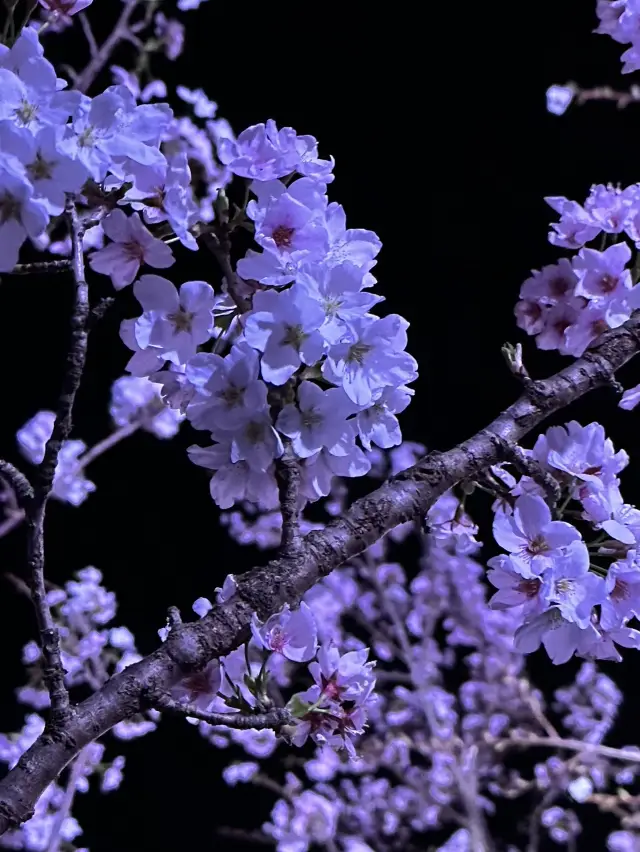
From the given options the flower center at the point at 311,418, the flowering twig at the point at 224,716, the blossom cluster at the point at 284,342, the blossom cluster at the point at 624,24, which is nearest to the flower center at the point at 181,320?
the blossom cluster at the point at 284,342

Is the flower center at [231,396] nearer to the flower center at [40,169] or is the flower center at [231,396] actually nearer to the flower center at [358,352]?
the flower center at [358,352]

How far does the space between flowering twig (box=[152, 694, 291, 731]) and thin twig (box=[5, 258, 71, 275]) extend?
316 millimetres

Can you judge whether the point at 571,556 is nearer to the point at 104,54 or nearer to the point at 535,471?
the point at 535,471

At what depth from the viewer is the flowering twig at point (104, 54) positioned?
1705mm

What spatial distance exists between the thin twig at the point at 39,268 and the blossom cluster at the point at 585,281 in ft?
1.66

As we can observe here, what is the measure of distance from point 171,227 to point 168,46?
1.78 meters

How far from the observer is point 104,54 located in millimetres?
1787

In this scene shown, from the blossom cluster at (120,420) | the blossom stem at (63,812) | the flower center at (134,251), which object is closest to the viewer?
the flower center at (134,251)

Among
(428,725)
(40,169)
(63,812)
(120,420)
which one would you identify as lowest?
(428,725)

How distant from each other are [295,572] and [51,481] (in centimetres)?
19

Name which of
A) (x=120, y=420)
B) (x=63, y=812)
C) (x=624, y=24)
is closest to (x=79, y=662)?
(x=63, y=812)

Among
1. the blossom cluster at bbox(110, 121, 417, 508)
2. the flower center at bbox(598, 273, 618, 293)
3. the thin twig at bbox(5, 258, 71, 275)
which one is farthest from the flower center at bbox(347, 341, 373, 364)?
the flower center at bbox(598, 273, 618, 293)

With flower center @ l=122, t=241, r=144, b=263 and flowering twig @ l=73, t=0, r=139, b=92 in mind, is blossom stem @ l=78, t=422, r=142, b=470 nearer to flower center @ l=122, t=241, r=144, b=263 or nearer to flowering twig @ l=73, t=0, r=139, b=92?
flowering twig @ l=73, t=0, r=139, b=92

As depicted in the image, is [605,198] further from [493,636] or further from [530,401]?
[493,636]
